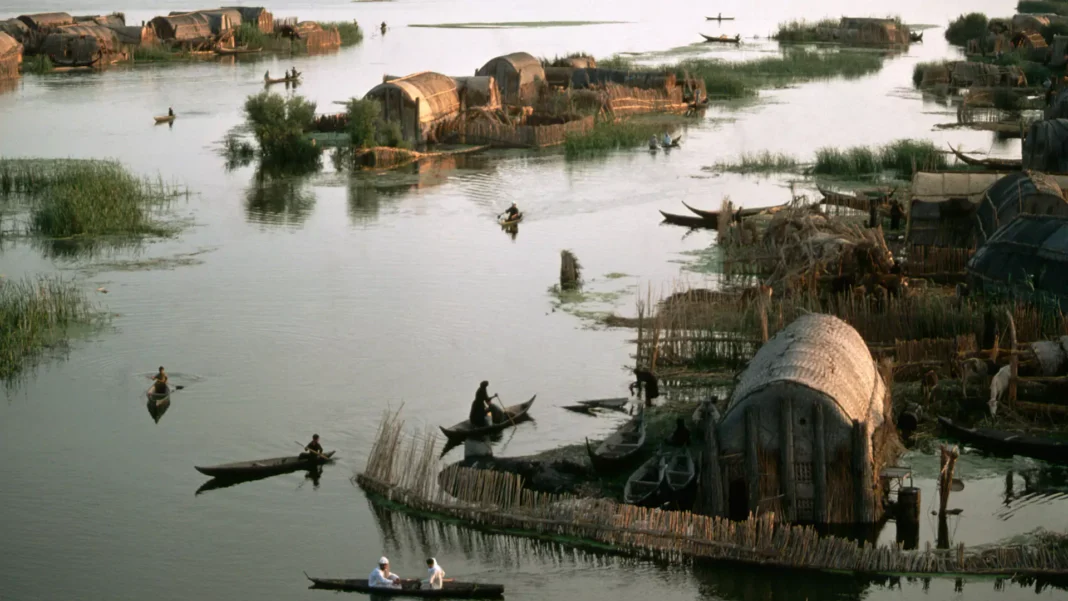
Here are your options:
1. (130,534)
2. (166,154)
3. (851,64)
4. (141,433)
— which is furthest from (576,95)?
(130,534)

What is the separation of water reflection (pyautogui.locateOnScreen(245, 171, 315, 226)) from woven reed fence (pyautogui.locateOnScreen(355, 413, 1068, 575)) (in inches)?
852

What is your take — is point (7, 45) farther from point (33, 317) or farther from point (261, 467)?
point (261, 467)

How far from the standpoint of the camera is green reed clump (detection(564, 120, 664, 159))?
162 ft

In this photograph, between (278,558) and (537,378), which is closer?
(278,558)

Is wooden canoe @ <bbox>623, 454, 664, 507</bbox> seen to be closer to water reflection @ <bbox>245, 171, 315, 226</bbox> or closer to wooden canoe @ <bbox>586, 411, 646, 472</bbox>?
wooden canoe @ <bbox>586, 411, 646, 472</bbox>

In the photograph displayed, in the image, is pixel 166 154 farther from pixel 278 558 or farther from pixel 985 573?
pixel 985 573

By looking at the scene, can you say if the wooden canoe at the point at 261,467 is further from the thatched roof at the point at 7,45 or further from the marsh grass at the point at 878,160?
the thatched roof at the point at 7,45

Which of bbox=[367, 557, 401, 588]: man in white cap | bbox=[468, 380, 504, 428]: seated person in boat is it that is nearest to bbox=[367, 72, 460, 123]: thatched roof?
bbox=[468, 380, 504, 428]: seated person in boat

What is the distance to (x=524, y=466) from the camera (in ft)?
65.6

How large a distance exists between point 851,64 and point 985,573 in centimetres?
6255

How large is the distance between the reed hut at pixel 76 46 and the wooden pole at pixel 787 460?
62.7 m

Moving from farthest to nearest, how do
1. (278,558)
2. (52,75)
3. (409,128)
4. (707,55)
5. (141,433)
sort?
(707,55)
(52,75)
(409,128)
(141,433)
(278,558)

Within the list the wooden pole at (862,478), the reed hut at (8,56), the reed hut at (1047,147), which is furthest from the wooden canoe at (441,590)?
the reed hut at (8,56)

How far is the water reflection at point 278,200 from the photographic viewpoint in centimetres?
4006
